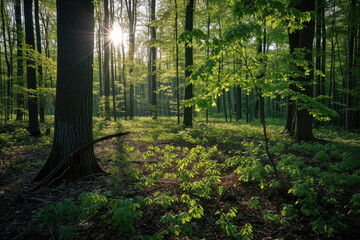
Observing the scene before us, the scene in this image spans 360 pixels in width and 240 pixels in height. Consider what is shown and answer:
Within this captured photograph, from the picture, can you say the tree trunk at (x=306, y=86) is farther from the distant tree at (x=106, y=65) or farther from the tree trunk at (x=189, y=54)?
the distant tree at (x=106, y=65)

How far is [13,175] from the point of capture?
4.35 m

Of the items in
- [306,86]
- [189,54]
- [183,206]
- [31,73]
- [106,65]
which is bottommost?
[183,206]

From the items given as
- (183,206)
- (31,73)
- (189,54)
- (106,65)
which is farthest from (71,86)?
(106,65)

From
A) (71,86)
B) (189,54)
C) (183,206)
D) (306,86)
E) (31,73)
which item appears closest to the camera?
(183,206)

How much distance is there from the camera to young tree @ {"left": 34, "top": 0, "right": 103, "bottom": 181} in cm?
369

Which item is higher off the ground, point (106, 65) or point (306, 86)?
point (106, 65)

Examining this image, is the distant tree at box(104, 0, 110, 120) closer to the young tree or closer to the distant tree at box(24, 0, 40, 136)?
the distant tree at box(24, 0, 40, 136)

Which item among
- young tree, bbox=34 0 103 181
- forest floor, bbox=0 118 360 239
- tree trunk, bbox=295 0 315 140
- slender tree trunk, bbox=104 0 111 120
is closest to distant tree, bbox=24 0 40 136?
forest floor, bbox=0 118 360 239

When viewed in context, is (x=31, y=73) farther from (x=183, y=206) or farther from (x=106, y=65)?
(x=183, y=206)

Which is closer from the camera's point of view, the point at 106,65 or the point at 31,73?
the point at 31,73

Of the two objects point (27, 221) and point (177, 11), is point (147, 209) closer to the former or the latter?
point (27, 221)

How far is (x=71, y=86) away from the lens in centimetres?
372

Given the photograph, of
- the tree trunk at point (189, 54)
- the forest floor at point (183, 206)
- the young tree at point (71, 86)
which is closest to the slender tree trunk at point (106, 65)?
the tree trunk at point (189, 54)

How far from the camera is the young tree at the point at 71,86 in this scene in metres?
3.69
